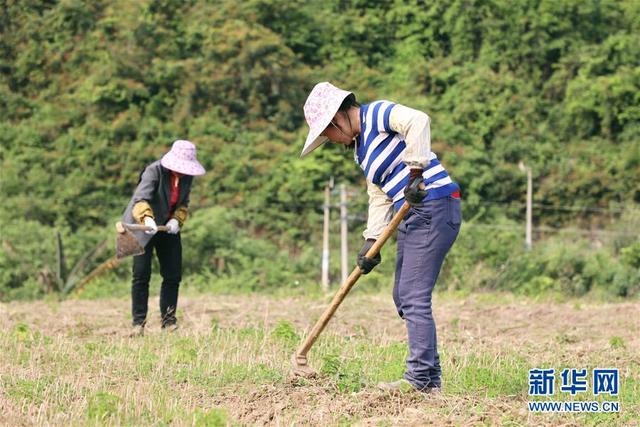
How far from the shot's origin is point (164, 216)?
8.92 m

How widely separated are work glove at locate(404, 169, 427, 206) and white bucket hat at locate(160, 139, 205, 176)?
336 centimetres

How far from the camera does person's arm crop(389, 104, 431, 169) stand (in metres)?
5.53

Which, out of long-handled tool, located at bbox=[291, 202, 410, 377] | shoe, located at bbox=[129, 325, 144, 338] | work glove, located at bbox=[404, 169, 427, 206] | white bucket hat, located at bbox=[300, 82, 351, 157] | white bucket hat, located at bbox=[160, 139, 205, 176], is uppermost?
white bucket hat, located at bbox=[300, 82, 351, 157]

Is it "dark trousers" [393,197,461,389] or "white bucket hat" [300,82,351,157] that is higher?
"white bucket hat" [300,82,351,157]

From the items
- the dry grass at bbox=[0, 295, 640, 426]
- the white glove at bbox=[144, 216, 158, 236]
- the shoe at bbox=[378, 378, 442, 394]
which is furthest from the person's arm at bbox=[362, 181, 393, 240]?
the white glove at bbox=[144, 216, 158, 236]

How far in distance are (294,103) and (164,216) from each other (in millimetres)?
15618

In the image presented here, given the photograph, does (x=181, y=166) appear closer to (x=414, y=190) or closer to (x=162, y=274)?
(x=162, y=274)

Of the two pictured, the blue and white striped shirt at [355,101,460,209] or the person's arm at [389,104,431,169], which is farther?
the blue and white striped shirt at [355,101,460,209]

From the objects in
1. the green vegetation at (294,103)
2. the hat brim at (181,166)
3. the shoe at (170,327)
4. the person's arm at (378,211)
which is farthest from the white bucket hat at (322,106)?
the green vegetation at (294,103)

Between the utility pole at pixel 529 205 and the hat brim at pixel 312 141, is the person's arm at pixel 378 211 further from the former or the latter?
the utility pole at pixel 529 205

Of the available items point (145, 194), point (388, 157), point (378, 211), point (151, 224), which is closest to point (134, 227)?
point (151, 224)

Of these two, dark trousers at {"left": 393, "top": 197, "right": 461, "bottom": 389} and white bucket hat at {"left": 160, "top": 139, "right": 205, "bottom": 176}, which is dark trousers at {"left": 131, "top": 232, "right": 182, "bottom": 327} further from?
dark trousers at {"left": 393, "top": 197, "right": 461, "bottom": 389}

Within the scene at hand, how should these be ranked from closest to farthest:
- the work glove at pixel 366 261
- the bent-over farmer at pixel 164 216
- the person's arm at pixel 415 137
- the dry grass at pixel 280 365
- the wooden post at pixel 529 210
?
the dry grass at pixel 280 365 < the person's arm at pixel 415 137 < the work glove at pixel 366 261 < the bent-over farmer at pixel 164 216 < the wooden post at pixel 529 210

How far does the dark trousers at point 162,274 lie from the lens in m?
8.95
